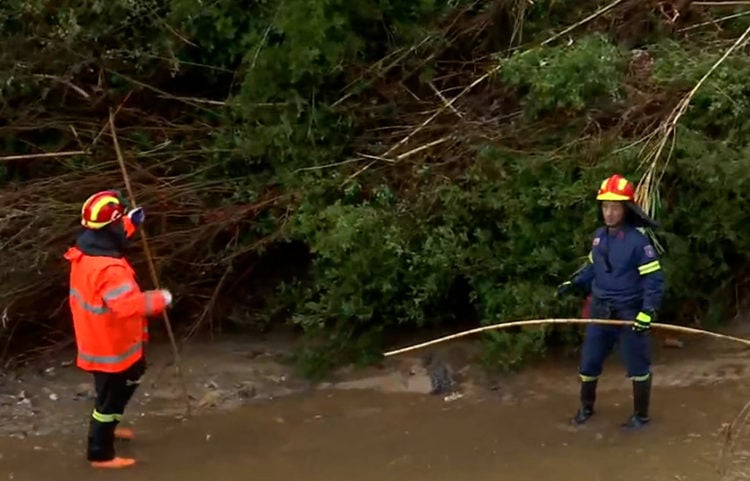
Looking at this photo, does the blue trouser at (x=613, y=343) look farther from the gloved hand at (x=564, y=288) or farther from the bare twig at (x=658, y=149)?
the bare twig at (x=658, y=149)

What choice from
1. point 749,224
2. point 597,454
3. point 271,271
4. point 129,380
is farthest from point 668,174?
point 129,380

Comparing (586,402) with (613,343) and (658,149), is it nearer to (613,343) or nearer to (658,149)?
(613,343)

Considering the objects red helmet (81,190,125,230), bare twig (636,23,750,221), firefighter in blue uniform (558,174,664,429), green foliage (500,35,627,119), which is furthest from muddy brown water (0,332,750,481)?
green foliage (500,35,627,119)

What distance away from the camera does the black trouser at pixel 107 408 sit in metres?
6.85

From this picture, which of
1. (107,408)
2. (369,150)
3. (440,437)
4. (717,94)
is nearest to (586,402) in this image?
(440,437)

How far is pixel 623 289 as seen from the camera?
21.9 feet

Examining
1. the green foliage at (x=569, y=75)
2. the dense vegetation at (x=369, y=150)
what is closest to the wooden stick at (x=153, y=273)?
the dense vegetation at (x=369, y=150)

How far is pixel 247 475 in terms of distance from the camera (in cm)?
668

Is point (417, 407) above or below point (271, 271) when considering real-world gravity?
below

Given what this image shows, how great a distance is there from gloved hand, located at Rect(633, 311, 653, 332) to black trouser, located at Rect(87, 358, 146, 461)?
3114mm

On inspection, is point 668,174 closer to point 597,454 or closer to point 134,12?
point 597,454

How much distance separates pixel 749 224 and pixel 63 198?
205 inches

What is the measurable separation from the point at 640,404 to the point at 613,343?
420 millimetres

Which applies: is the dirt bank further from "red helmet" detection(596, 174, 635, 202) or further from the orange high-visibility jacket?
"red helmet" detection(596, 174, 635, 202)
